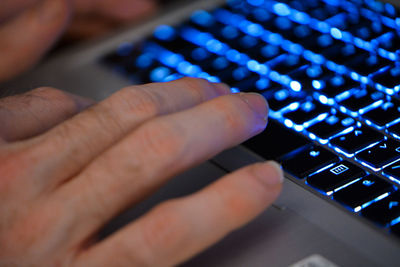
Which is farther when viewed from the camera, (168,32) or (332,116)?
(168,32)

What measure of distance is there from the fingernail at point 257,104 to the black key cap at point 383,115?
134 mm

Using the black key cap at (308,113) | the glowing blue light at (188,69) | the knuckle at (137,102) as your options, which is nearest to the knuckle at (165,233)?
the knuckle at (137,102)

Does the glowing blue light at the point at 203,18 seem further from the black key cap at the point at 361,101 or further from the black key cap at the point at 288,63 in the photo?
the black key cap at the point at 361,101

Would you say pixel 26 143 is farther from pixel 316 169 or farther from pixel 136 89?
pixel 316 169

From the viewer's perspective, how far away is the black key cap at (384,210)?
0.46 meters

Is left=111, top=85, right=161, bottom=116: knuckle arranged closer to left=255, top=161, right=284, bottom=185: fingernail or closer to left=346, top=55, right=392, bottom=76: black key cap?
left=255, top=161, right=284, bottom=185: fingernail

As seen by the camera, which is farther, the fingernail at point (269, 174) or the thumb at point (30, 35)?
the thumb at point (30, 35)

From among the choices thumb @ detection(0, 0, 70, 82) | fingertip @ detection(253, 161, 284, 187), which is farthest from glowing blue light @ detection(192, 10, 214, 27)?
fingertip @ detection(253, 161, 284, 187)

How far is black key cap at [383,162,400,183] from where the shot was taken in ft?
1.61

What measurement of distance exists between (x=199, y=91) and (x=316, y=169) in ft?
0.48

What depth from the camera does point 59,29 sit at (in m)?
0.81

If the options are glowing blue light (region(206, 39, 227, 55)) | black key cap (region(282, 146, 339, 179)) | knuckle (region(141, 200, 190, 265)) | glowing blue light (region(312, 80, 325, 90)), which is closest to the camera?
knuckle (region(141, 200, 190, 265))

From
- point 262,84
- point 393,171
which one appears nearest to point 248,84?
point 262,84

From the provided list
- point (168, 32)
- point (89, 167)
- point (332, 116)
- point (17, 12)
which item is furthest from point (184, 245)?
point (17, 12)
